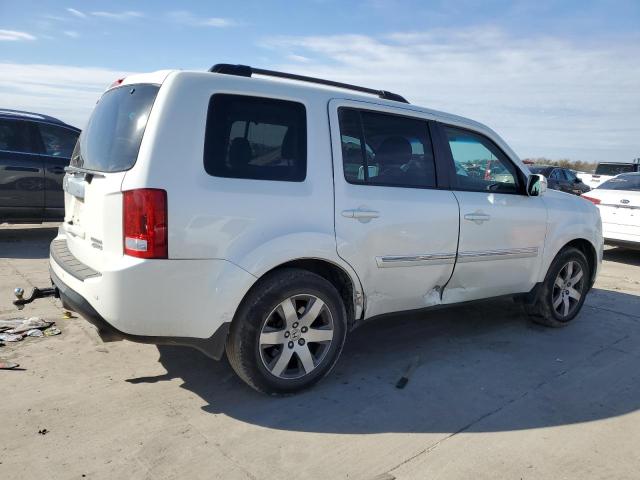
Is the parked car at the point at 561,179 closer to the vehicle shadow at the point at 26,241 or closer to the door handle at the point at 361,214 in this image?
the vehicle shadow at the point at 26,241

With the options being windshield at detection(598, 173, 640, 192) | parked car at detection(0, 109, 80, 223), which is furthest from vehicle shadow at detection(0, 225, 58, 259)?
windshield at detection(598, 173, 640, 192)

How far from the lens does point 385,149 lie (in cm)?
375

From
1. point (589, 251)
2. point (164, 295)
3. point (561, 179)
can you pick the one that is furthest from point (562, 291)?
point (561, 179)

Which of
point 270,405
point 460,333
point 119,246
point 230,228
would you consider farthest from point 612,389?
point 119,246

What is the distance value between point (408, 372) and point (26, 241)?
6720 millimetres

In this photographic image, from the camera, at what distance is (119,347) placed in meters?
4.02

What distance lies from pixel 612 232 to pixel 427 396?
6.71 metres

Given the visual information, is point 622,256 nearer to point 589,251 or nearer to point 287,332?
point 589,251

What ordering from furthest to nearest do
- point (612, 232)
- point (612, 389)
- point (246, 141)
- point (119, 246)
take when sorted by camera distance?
point (612, 232) → point (612, 389) → point (246, 141) → point (119, 246)

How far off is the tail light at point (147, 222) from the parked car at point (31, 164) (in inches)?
223

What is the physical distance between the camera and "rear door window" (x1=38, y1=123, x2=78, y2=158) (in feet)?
25.3

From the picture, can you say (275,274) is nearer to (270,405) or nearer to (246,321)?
(246,321)

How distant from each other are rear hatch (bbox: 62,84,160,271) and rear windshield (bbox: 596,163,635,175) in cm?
2312

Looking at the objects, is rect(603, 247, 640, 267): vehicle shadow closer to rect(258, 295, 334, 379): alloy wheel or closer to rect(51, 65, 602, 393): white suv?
rect(51, 65, 602, 393): white suv
